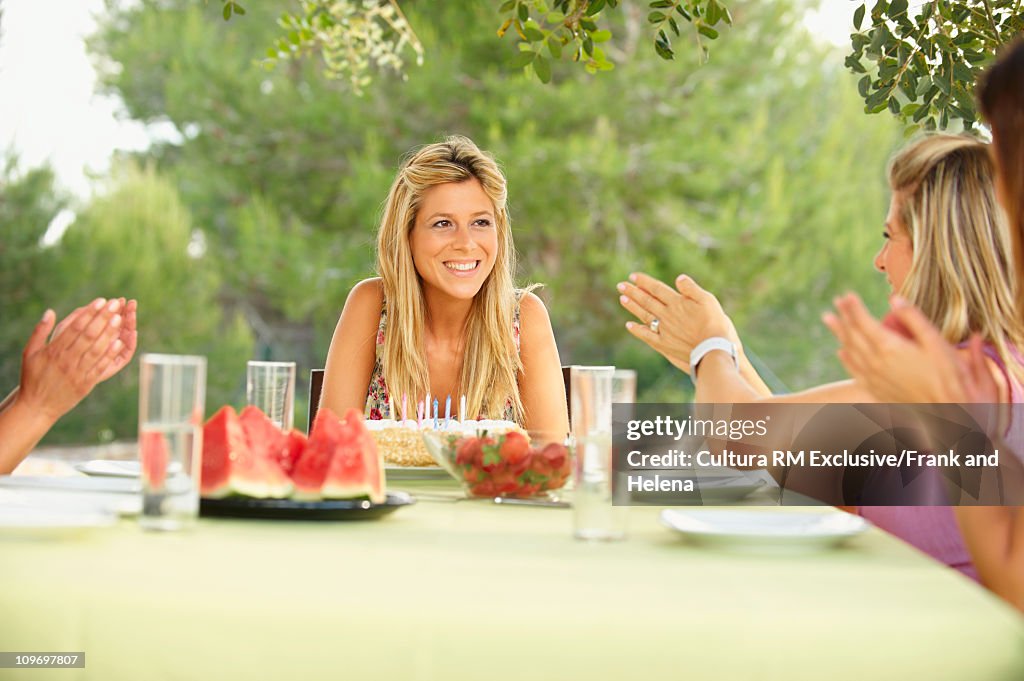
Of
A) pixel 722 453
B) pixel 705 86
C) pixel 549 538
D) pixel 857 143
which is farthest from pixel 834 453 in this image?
pixel 857 143

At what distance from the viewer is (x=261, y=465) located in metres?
1.38

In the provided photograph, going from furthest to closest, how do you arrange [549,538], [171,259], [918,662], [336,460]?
[171,259] < [336,460] < [549,538] < [918,662]

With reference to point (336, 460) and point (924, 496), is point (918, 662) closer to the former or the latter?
point (336, 460)

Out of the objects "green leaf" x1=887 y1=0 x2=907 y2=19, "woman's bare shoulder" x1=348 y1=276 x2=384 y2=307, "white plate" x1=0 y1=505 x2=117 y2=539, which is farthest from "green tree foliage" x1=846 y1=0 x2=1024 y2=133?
"white plate" x1=0 y1=505 x2=117 y2=539

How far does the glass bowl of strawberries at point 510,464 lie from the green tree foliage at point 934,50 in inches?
49.6

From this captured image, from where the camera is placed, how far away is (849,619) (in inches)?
36.4

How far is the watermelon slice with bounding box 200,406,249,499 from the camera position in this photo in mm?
1357

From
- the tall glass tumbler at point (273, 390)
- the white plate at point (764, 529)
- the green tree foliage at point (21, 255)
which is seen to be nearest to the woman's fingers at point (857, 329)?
the white plate at point (764, 529)

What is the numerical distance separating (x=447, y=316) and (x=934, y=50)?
4.72 ft

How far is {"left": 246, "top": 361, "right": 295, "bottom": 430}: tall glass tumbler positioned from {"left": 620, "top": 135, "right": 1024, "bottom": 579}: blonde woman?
2.23 feet

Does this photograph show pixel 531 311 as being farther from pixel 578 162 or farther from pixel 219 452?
pixel 578 162

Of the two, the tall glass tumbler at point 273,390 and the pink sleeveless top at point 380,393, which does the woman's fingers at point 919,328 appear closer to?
the tall glass tumbler at point 273,390

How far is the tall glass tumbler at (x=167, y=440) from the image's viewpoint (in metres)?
1.23

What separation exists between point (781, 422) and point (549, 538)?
2.52 feet
